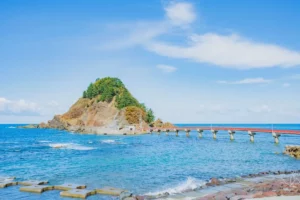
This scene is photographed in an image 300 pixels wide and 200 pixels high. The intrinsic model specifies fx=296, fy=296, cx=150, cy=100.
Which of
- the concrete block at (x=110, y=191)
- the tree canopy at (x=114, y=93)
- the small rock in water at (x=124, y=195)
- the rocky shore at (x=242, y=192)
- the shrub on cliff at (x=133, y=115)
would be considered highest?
the tree canopy at (x=114, y=93)

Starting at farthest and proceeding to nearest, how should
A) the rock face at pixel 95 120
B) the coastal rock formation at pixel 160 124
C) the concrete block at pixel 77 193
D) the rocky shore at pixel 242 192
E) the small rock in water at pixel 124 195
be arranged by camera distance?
the coastal rock formation at pixel 160 124, the rock face at pixel 95 120, the concrete block at pixel 77 193, the small rock in water at pixel 124 195, the rocky shore at pixel 242 192

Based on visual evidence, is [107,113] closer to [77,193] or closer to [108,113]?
[108,113]

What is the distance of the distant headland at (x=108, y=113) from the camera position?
115750 millimetres

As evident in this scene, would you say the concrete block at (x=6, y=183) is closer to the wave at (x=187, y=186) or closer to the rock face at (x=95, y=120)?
the wave at (x=187, y=186)

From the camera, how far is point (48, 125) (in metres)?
186

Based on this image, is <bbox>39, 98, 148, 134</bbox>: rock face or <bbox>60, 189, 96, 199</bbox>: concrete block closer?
<bbox>60, 189, 96, 199</bbox>: concrete block

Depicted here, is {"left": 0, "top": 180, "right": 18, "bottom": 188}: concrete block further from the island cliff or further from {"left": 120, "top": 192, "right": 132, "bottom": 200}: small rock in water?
the island cliff

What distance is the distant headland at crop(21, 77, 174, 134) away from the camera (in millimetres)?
115750

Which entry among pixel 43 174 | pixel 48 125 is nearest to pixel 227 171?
pixel 43 174

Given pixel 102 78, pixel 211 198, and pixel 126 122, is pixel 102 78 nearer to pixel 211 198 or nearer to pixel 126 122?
pixel 126 122

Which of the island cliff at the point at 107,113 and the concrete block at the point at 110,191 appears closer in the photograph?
the concrete block at the point at 110,191

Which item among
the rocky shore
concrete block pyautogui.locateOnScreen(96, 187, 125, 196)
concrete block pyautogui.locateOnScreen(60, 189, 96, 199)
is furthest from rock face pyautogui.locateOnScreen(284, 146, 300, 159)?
concrete block pyautogui.locateOnScreen(60, 189, 96, 199)

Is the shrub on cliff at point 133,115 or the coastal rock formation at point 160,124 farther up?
the shrub on cliff at point 133,115

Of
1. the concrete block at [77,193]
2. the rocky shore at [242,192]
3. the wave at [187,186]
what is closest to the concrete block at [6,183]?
the concrete block at [77,193]
